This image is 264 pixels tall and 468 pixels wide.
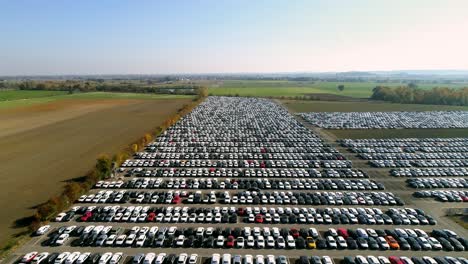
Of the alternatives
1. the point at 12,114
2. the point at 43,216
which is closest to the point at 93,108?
the point at 12,114

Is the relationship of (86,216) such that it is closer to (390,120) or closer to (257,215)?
(257,215)

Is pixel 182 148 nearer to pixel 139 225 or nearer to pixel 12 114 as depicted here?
pixel 139 225

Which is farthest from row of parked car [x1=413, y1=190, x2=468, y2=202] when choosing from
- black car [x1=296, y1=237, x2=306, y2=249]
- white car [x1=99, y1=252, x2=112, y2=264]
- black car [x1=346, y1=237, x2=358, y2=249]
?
white car [x1=99, y1=252, x2=112, y2=264]

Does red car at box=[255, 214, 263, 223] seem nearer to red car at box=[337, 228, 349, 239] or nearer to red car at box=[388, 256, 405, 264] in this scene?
red car at box=[337, 228, 349, 239]

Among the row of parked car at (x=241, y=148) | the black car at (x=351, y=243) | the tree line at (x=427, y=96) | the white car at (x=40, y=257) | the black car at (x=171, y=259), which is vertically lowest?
the black car at (x=351, y=243)

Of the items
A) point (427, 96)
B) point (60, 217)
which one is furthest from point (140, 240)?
point (427, 96)

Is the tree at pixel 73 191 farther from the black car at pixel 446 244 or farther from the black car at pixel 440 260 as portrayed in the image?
the black car at pixel 446 244

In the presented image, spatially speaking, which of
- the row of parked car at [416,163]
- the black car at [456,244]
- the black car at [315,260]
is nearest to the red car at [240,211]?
the black car at [315,260]
